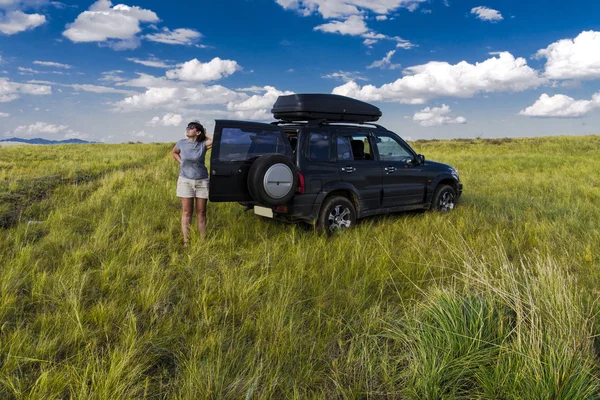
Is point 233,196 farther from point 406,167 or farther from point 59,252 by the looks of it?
point 406,167

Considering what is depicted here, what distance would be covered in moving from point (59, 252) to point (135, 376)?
334 centimetres

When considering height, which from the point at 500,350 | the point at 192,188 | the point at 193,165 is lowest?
the point at 500,350

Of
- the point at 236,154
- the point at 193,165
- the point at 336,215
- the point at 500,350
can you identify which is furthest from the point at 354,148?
the point at 500,350

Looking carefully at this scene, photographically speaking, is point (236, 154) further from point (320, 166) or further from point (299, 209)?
point (320, 166)

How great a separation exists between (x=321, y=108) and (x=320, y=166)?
A: 1139mm

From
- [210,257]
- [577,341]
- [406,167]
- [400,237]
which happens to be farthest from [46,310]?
[406,167]

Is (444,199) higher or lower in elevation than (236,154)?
lower

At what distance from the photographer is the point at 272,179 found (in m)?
5.36

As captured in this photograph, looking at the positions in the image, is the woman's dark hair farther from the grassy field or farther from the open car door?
the grassy field

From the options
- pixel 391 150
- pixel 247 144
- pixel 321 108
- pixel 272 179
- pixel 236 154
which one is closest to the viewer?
pixel 272 179

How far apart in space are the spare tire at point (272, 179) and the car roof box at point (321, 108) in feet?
4.71

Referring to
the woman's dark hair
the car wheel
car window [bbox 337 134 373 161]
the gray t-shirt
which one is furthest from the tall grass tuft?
the car wheel

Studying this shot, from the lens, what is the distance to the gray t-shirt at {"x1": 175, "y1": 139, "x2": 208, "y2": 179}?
555 centimetres

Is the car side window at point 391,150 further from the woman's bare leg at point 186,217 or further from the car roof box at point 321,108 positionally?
the woman's bare leg at point 186,217
